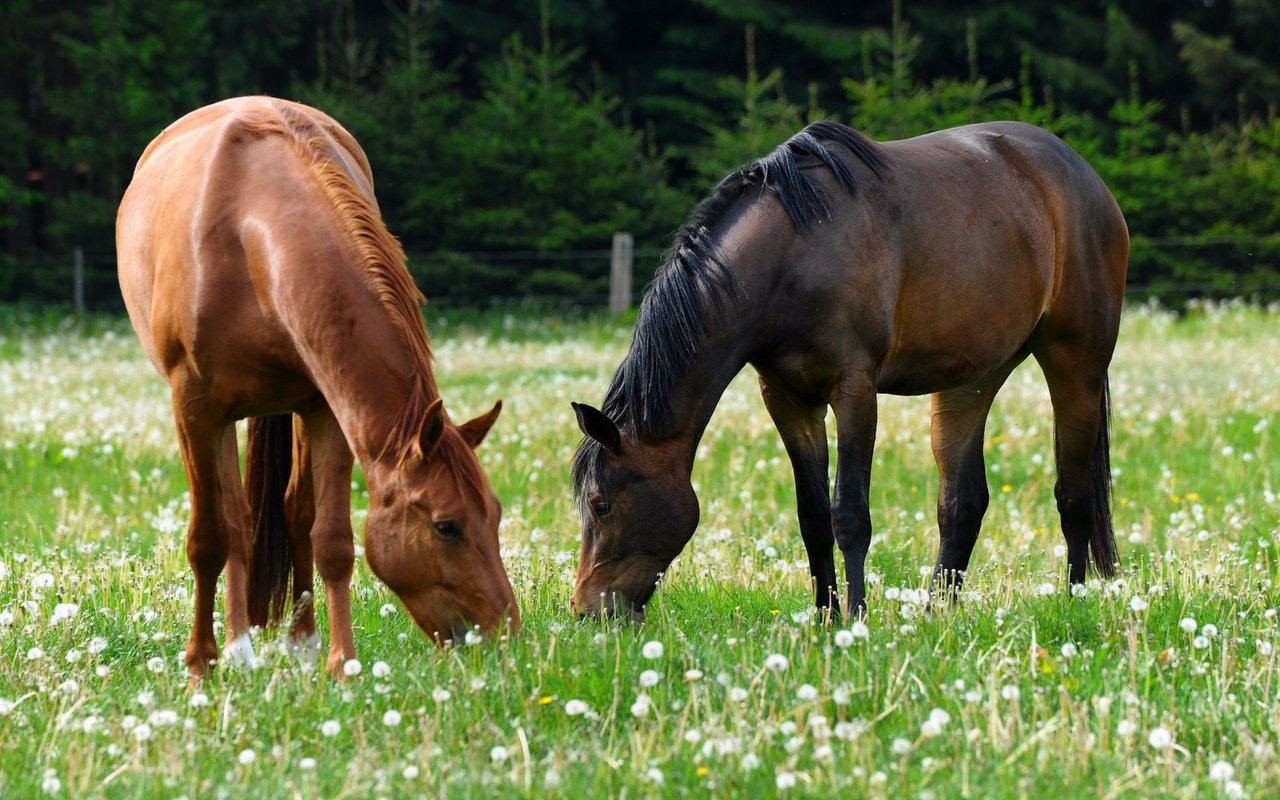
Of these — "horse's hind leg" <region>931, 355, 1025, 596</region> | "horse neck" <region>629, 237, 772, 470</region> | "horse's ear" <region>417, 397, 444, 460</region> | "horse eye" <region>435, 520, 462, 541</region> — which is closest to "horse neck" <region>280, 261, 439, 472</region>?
"horse's ear" <region>417, 397, 444, 460</region>

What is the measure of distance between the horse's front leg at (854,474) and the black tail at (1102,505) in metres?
1.65

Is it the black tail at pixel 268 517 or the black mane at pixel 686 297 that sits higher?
the black mane at pixel 686 297

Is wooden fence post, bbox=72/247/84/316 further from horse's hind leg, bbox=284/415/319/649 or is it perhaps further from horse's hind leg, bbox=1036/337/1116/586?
horse's hind leg, bbox=1036/337/1116/586

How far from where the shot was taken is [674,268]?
5145mm

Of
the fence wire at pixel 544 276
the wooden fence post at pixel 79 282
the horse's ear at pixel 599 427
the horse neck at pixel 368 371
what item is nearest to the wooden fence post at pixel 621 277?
the fence wire at pixel 544 276

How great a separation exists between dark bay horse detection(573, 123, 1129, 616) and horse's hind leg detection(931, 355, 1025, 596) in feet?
0.05

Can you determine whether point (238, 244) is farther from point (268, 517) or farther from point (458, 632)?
point (458, 632)

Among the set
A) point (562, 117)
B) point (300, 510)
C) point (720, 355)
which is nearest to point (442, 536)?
point (300, 510)

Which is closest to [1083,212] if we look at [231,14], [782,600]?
[782,600]

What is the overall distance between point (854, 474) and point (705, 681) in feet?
5.38

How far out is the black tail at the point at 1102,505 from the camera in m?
6.35

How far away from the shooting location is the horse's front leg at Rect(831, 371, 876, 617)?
16.8ft

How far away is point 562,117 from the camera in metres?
24.7

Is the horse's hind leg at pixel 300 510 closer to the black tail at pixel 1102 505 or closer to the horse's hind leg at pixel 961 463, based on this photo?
the horse's hind leg at pixel 961 463
